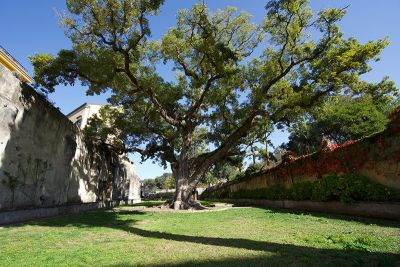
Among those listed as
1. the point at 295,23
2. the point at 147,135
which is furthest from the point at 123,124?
the point at 295,23

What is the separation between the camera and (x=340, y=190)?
11.1 metres

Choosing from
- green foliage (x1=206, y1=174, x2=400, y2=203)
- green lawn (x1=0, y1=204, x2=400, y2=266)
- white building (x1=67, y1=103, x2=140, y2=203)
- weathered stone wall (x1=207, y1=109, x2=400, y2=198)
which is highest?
white building (x1=67, y1=103, x2=140, y2=203)

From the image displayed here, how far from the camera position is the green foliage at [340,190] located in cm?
932

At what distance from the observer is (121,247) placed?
591cm

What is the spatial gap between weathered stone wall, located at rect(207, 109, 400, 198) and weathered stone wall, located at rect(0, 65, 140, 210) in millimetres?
11903

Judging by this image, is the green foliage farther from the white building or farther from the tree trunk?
the white building

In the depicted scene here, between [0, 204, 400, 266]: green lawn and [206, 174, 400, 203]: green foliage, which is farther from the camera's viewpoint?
[206, 174, 400, 203]: green foliage

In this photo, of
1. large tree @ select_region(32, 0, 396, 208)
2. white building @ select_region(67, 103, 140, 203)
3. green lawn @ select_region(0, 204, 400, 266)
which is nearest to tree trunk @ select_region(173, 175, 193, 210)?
large tree @ select_region(32, 0, 396, 208)

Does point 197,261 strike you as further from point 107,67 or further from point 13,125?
point 107,67

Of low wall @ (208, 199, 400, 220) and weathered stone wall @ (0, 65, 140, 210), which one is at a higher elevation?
weathered stone wall @ (0, 65, 140, 210)

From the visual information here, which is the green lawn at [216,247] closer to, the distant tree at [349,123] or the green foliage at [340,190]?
the green foliage at [340,190]

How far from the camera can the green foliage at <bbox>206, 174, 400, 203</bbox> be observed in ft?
30.6

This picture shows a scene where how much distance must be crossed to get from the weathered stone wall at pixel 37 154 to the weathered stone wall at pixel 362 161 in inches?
469

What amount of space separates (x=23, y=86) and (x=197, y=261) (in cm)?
968
